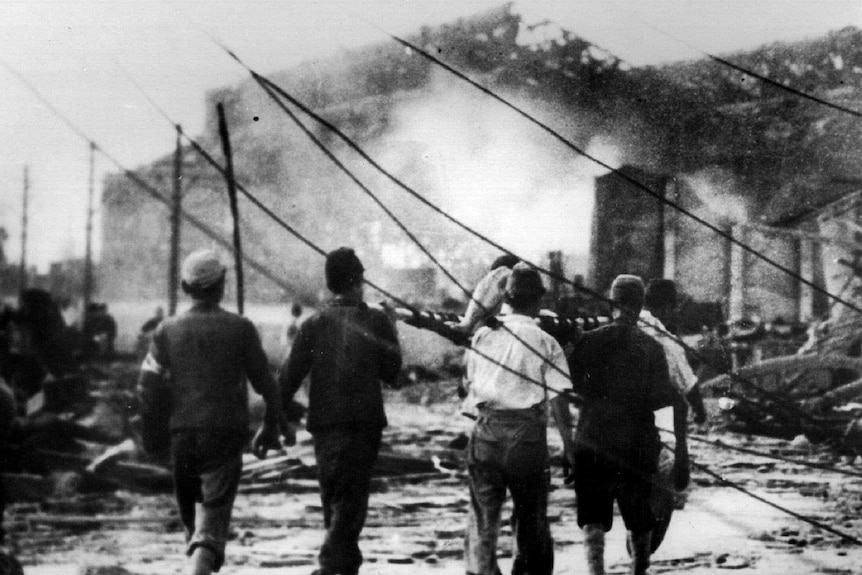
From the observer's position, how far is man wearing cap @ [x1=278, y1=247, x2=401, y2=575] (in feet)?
13.6

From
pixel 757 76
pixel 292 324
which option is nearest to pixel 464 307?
pixel 292 324

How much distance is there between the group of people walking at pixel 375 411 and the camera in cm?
400

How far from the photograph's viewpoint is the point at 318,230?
8.09 metres

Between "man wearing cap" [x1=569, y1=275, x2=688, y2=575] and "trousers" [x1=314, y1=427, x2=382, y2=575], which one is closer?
"trousers" [x1=314, y1=427, x2=382, y2=575]

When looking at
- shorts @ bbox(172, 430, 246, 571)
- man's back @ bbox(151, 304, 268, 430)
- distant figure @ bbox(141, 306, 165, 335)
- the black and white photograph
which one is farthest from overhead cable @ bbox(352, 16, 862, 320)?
distant figure @ bbox(141, 306, 165, 335)

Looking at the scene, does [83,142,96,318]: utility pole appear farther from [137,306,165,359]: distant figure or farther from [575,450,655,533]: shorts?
[575,450,655,533]: shorts

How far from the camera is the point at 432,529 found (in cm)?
653

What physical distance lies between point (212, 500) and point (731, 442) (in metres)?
6.61

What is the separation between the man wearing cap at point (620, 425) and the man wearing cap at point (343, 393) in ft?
3.21

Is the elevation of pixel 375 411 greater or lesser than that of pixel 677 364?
lesser

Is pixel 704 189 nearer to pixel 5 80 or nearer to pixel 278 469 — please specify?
pixel 278 469

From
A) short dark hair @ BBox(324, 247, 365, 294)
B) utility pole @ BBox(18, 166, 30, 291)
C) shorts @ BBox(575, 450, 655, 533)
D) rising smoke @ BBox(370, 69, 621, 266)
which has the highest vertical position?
rising smoke @ BBox(370, 69, 621, 266)

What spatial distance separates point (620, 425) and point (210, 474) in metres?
1.90

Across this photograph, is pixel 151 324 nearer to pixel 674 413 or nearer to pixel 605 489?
pixel 605 489
